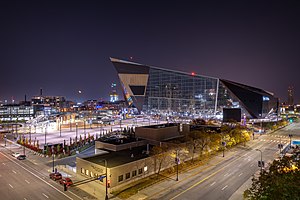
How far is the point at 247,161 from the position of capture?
1533 inches

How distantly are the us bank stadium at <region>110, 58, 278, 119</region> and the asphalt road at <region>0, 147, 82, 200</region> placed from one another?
260 feet

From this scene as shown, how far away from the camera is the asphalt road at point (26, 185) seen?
81.3 ft

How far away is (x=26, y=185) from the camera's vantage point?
2788 centimetres

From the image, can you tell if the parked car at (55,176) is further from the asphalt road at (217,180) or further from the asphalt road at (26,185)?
the asphalt road at (217,180)

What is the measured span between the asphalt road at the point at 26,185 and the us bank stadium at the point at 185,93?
260 ft

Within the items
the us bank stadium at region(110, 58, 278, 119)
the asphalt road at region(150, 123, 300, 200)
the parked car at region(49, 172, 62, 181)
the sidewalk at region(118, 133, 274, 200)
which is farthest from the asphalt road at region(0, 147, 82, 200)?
the us bank stadium at region(110, 58, 278, 119)

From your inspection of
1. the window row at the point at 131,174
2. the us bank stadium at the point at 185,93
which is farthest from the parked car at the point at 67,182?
the us bank stadium at the point at 185,93

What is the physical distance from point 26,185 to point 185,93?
9060 centimetres

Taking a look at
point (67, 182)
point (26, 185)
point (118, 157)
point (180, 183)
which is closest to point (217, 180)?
point (180, 183)

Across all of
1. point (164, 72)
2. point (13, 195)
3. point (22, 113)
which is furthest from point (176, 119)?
point (22, 113)

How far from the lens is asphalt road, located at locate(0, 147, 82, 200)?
2478 centimetres

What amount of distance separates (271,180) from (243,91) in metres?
91.1

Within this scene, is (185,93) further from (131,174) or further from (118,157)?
(131,174)

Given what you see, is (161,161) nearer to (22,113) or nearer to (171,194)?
(171,194)
